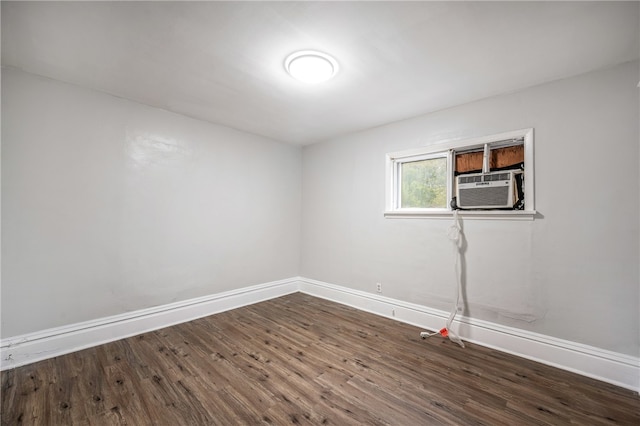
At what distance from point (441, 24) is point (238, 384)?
9.79 ft

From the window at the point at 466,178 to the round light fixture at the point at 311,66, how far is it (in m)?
1.60

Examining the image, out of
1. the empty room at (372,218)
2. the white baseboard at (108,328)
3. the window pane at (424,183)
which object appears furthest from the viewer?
the window pane at (424,183)

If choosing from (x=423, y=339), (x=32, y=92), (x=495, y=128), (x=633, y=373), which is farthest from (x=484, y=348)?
(x=32, y=92)

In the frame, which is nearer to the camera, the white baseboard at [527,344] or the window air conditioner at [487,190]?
the white baseboard at [527,344]

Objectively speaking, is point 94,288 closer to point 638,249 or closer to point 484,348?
point 484,348

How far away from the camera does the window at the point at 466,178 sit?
259 cm

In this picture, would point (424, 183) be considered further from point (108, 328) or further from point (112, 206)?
point (108, 328)

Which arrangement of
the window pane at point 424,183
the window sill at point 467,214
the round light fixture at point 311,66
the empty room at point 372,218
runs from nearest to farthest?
the empty room at point 372,218, the round light fixture at point 311,66, the window sill at point 467,214, the window pane at point 424,183

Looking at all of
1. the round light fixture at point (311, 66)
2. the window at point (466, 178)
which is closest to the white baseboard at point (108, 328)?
the window at point (466, 178)

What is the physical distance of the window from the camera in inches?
102

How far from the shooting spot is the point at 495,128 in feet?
8.87

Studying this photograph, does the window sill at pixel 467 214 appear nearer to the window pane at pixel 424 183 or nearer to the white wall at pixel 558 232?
the white wall at pixel 558 232

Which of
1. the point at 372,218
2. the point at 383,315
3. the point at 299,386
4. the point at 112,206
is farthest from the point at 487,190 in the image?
the point at 112,206

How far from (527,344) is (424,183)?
1.97 meters
